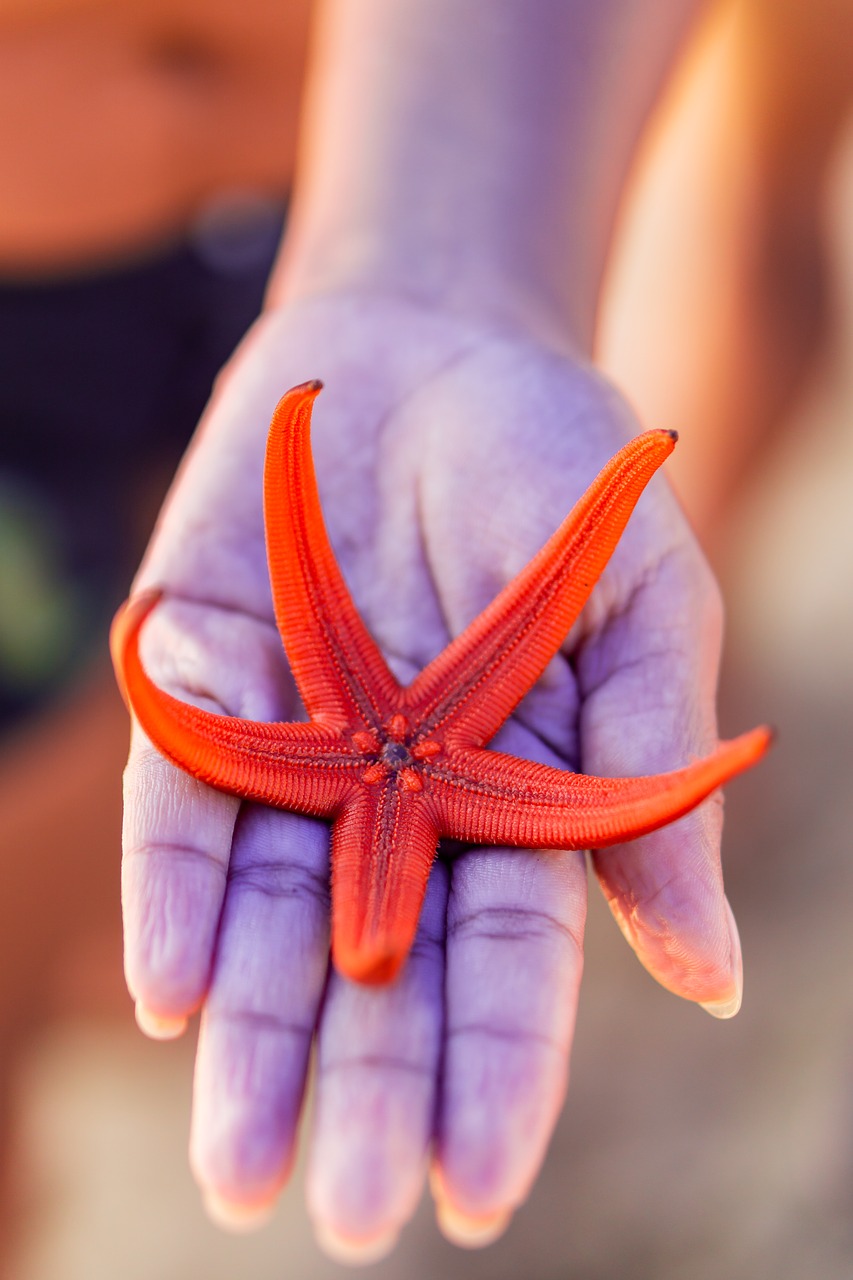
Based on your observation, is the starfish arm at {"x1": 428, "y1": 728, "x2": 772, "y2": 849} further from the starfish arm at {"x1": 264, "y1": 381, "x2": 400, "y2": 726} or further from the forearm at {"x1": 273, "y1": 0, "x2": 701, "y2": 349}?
the forearm at {"x1": 273, "y1": 0, "x2": 701, "y2": 349}

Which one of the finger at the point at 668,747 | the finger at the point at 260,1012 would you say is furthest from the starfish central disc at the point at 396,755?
the finger at the point at 668,747

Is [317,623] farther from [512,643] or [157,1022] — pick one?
[157,1022]

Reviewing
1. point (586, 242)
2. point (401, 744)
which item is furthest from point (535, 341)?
point (401, 744)

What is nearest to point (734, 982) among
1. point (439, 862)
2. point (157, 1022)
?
point (439, 862)

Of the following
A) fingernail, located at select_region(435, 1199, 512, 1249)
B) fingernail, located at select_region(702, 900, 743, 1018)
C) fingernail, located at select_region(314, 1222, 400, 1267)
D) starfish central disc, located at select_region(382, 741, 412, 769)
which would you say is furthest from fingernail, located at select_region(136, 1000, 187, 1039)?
fingernail, located at select_region(702, 900, 743, 1018)

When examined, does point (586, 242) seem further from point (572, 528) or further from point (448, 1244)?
point (448, 1244)
